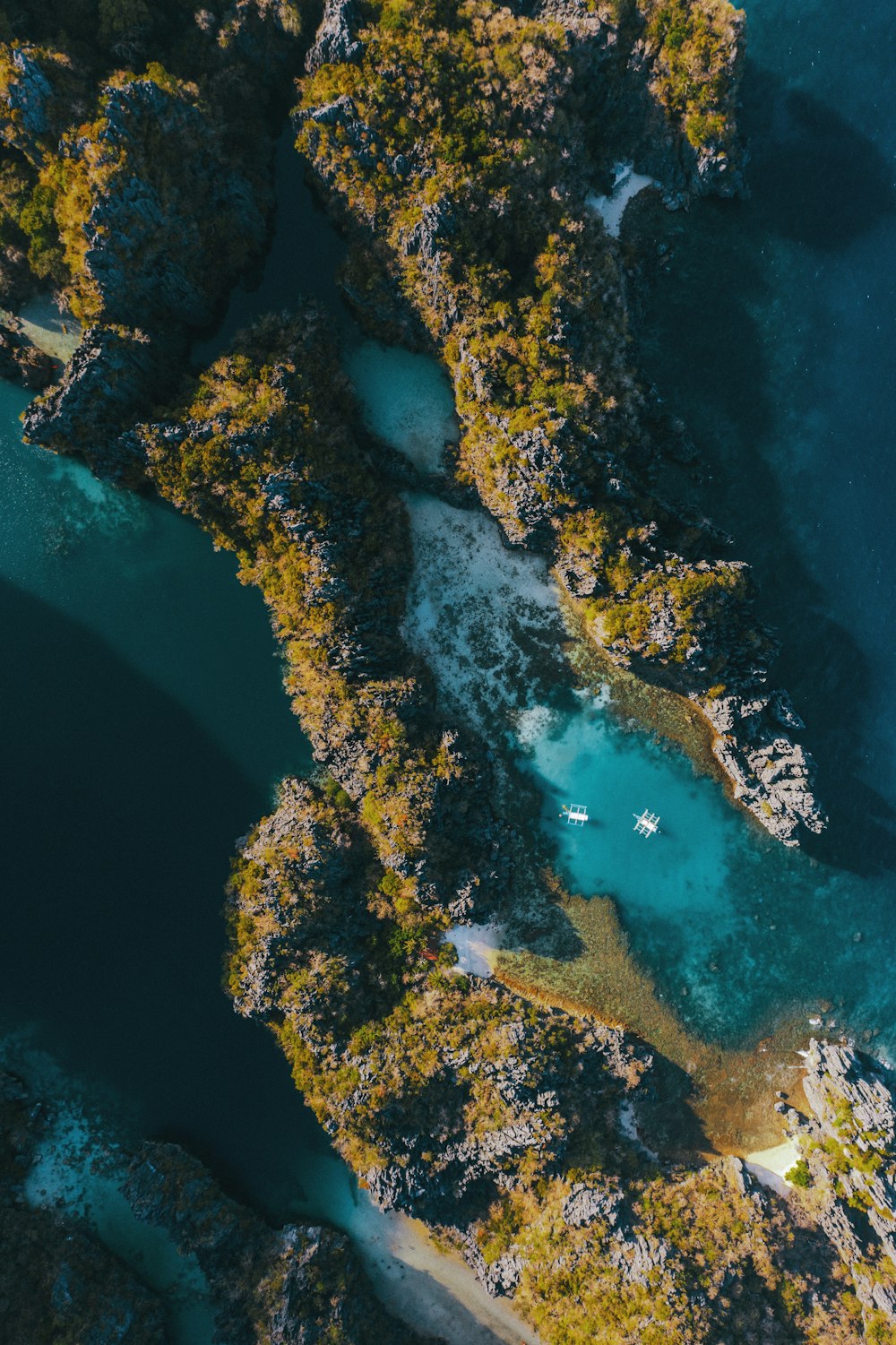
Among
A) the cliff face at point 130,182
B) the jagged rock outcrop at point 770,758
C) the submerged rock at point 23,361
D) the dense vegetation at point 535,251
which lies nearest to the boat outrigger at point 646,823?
Result: the jagged rock outcrop at point 770,758

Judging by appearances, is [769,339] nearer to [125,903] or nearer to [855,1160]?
[855,1160]

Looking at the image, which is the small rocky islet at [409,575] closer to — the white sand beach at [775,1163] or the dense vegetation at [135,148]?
the dense vegetation at [135,148]

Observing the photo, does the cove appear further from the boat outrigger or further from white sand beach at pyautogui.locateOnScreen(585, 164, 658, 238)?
the boat outrigger

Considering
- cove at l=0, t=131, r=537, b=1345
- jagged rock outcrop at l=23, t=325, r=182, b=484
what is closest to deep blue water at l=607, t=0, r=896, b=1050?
cove at l=0, t=131, r=537, b=1345

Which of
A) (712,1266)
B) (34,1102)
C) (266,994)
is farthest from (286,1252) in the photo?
(712,1266)

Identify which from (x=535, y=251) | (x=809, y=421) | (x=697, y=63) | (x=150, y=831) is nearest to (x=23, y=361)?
(x=150, y=831)
